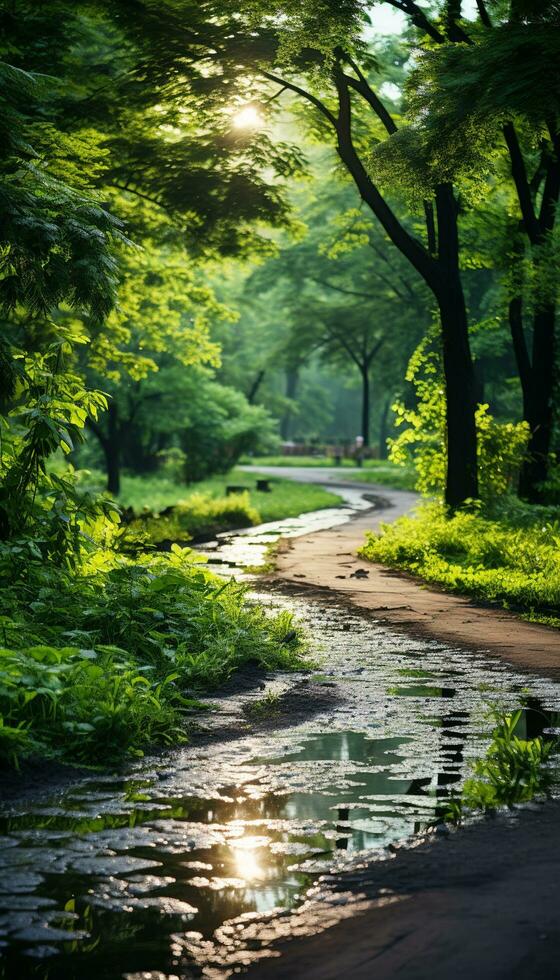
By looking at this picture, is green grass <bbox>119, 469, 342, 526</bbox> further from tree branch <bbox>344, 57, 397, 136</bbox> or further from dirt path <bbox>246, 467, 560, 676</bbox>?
tree branch <bbox>344, 57, 397, 136</bbox>

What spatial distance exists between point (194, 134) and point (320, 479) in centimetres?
2686

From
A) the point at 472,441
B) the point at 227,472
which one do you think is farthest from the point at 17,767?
the point at 227,472

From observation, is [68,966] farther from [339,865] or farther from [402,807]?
[402,807]

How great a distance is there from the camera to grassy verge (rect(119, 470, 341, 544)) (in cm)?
2220

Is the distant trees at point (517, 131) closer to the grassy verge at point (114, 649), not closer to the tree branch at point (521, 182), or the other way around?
the tree branch at point (521, 182)

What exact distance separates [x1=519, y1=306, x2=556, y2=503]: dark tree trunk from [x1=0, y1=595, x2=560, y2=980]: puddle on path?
13.0m

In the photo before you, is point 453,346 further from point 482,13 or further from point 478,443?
point 482,13

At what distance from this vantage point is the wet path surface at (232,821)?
4.04 m

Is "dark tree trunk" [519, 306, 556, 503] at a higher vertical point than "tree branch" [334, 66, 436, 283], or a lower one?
lower

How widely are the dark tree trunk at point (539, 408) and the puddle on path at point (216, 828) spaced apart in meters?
13.0

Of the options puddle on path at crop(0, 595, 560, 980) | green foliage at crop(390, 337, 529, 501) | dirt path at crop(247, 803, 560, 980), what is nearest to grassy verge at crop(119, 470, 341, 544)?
green foliage at crop(390, 337, 529, 501)

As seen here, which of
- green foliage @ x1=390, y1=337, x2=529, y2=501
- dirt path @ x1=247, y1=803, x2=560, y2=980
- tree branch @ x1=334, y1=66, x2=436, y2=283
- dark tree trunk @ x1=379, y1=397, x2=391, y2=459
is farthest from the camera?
dark tree trunk @ x1=379, y1=397, x2=391, y2=459

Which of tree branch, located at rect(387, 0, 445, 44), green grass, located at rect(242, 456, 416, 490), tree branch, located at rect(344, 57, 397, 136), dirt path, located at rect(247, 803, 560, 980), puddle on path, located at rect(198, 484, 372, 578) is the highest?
tree branch, located at rect(387, 0, 445, 44)

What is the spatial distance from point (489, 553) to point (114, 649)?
26.8ft
